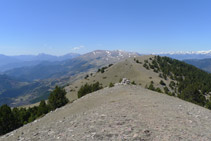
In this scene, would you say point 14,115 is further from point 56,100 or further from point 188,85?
point 188,85

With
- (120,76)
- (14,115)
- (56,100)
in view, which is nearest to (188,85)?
(120,76)

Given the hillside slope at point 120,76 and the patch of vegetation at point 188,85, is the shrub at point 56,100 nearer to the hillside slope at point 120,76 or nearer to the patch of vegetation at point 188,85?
the patch of vegetation at point 188,85

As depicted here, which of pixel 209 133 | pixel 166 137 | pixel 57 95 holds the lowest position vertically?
pixel 57 95

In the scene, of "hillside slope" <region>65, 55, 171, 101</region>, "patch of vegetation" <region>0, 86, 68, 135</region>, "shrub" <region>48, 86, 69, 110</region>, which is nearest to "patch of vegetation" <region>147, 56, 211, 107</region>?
"hillside slope" <region>65, 55, 171, 101</region>

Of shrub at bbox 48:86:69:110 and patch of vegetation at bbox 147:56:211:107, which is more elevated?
shrub at bbox 48:86:69:110

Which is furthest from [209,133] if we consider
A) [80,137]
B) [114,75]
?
[114,75]

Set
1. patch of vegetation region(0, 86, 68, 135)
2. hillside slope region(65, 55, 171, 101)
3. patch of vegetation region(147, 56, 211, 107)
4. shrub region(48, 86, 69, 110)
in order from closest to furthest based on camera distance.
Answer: patch of vegetation region(0, 86, 68, 135) → shrub region(48, 86, 69, 110) → patch of vegetation region(147, 56, 211, 107) → hillside slope region(65, 55, 171, 101)

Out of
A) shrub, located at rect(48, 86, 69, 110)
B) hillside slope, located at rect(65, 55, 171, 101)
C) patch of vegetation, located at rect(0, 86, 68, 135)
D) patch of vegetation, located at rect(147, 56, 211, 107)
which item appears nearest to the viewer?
patch of vegetation, located at rect(0, 86, 68, 135)

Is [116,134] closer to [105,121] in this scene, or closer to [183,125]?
[105,121]

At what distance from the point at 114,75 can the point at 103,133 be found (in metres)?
129

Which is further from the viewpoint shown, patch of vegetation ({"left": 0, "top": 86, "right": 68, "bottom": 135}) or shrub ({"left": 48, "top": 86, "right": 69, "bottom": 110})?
shrub ({"left": 48, "top": 86, "right": 69, "bottom": 110})

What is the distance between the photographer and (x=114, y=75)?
460 ft

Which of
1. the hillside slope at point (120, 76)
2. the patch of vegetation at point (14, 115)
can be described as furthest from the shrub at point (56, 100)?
the hillside slope at point (120, 76)

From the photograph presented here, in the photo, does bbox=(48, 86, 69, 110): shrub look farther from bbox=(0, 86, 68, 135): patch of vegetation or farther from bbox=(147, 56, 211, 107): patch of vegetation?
bbox=(147, 56, 211, 107): patch of vegetation
